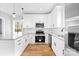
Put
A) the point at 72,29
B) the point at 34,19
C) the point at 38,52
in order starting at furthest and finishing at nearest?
the point at 34,19 → the point at 38,52 → the point at 72,29

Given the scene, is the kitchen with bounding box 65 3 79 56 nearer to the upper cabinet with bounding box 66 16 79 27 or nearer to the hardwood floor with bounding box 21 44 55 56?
the upper cabinet with bounding box 66 16 79 27

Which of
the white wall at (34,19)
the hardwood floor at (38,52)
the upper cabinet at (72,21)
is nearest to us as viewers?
the upper cabinet at (72,21)

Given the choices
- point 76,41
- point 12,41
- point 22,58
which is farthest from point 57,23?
point 22,58

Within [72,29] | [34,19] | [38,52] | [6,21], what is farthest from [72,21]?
[34,19]

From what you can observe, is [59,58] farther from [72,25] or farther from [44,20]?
[44,20]

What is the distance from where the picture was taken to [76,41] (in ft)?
6.40

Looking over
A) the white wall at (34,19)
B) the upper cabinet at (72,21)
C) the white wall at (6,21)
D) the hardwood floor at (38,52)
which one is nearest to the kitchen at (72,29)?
the upper cabinet at (72,21)

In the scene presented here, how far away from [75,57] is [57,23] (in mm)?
2706

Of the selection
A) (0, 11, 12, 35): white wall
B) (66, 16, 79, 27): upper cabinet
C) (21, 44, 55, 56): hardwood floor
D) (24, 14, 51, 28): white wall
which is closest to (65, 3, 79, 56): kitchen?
(66, 16, 79, 27): upper cabinet

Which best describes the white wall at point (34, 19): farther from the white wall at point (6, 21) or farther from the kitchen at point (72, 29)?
the kitchen at point (72, 29)

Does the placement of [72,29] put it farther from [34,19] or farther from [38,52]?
[34,19]

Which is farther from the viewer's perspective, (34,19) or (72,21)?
(34,19)

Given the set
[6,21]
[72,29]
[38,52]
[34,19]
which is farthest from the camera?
[34,19]

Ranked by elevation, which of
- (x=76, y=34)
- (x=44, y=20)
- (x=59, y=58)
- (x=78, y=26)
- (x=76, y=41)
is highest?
(x=44, y=20)
